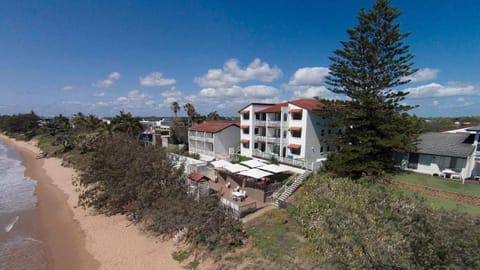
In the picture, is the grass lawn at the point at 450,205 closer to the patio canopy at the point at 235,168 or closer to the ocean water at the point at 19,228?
the patio canopy at the point at 235,168

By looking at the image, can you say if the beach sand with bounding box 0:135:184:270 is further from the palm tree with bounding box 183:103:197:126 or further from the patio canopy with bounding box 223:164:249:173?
the palm tree with bounding box 183:103:197:126

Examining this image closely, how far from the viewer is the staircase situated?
17862 mm

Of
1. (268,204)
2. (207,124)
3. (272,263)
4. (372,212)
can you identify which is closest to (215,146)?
(207,124)

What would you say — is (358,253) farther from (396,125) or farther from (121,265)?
(396,125)

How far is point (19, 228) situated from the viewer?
17812 mm

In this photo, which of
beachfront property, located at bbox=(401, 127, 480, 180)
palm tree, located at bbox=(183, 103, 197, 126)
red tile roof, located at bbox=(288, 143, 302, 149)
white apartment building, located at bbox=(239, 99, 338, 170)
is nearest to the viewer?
beachfront property, located at bbox=(401, 127, 480, 180)

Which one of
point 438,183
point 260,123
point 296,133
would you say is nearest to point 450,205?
point 438,183

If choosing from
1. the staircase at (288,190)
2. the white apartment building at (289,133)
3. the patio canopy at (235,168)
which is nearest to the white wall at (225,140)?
the white apartment building at (289,133)

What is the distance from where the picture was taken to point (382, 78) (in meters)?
20.8

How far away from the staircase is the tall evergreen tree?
108 inches

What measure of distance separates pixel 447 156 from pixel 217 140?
25422mm

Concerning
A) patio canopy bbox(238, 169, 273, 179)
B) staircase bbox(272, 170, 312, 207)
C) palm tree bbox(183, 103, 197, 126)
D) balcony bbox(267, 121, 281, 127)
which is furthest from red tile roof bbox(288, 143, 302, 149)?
palm tree bbox(183, 103, 197, 126)

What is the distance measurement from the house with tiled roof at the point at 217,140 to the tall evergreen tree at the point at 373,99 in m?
16.0

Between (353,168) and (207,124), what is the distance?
76.1ft
